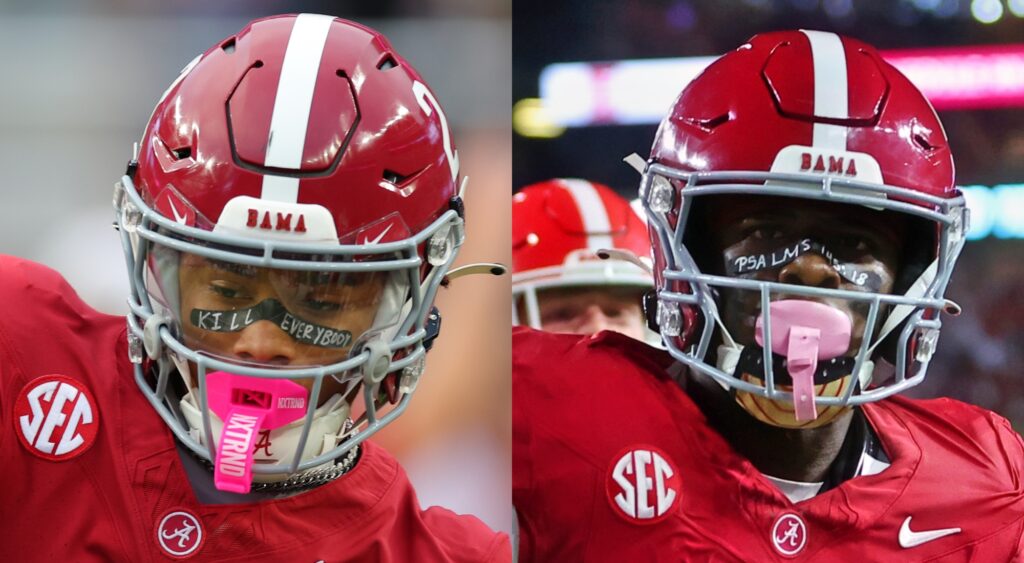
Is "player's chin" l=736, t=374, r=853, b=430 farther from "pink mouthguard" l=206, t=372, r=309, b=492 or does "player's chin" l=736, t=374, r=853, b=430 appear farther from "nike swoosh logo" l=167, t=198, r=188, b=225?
"nike swoosh logo" l=167, t=198, r=188, b=225

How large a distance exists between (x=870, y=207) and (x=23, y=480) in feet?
3.57

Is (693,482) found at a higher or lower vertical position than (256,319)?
lower

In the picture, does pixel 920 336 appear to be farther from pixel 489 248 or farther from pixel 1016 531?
pixel 489 248

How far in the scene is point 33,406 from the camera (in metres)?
1.23

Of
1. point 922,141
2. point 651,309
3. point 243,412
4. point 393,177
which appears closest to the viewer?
point 243,412

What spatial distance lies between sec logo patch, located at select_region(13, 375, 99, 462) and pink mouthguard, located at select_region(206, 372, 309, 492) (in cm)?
18

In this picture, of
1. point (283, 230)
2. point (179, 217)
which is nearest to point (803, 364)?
point (283, 230)

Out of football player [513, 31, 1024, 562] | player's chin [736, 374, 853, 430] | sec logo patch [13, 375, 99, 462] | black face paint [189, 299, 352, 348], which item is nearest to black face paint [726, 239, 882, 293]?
football player [513, 31, 1024, 562]

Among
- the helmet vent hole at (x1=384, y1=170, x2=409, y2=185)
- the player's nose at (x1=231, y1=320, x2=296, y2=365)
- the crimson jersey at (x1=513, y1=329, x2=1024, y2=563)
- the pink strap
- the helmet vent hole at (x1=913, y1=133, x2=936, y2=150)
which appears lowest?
the crimson jersey at (x1=513, y1=329, x2=1024, y2=563)

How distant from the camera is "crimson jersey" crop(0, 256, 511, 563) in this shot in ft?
3.99

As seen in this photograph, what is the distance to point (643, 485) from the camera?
1.44 metres

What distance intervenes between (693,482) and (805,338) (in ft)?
0.90

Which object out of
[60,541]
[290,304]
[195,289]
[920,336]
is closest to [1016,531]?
[920,336]

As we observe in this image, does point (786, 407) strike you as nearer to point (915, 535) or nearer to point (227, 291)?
point (915, 535)
